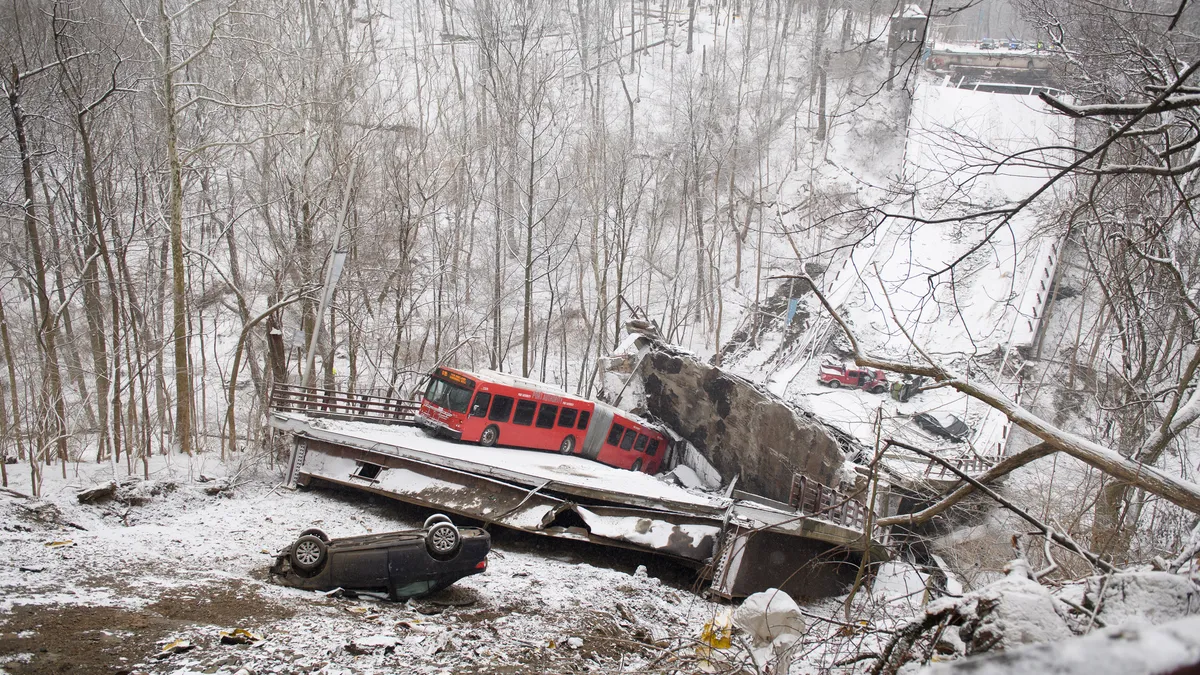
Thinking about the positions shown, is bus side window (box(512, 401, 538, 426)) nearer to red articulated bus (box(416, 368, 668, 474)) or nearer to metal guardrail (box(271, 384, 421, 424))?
red articulated bus (box(416, 368, 668, 474))

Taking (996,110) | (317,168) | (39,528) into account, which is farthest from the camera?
(996,110)

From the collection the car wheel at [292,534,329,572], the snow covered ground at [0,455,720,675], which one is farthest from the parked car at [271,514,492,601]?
the snow covered ground at [0,455,720,675]

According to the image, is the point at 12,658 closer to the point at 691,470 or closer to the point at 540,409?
the point at 540,409

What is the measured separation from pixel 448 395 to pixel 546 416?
7.61 feet

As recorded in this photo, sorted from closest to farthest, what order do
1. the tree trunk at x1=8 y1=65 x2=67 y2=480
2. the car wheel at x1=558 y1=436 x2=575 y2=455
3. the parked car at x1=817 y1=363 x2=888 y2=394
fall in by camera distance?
the tree trunk at x1=8 y1=65 x2=67 y2=480 → the car wheel at x1=558 y1=436 x2=575 y2=455 → the parked car at x1=817 y1=363 x2=888 y2=394

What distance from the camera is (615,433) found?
55.9ft

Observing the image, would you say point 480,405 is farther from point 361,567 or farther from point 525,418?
point 361,567

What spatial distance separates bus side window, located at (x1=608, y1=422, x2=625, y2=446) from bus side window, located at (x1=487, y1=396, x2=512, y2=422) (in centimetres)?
303

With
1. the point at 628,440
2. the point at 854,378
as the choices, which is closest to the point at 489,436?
the point at 628,440

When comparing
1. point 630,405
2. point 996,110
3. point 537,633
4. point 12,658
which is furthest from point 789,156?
point 12,658

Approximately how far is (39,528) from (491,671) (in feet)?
21.2

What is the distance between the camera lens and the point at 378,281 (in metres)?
22.0

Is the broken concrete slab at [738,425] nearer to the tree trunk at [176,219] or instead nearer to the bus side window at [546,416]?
the bus side window at [546,416]

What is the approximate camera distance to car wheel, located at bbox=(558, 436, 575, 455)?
1609cm
